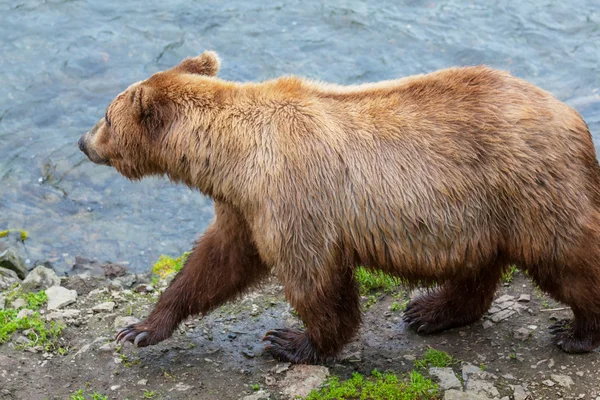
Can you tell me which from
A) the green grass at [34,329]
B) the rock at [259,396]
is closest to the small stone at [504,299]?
the rock at [259,396]

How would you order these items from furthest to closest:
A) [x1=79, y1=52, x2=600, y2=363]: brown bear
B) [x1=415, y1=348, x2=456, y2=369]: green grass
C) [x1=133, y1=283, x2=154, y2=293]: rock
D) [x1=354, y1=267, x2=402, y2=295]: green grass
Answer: [x1=133, y1=283, x2=154, y2=293]: rock, [x1=354, y1=267, x2=402, y2=295]: green grass, [x1=415, y1=348, x2=456, y2=369]: green grass, [x1=79, y1=52, x2=600, y2=363]: brown bear

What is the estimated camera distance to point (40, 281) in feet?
24.1

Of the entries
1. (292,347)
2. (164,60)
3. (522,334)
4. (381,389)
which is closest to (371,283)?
(292,347)

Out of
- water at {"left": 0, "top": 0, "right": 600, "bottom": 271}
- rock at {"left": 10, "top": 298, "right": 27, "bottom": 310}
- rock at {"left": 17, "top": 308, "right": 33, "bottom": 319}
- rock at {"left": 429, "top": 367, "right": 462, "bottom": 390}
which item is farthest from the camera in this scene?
water at {"left": 0, "top": 0, "right": 600, "bottom": 271}

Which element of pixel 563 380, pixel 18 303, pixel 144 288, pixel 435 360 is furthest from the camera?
pixel 144 288

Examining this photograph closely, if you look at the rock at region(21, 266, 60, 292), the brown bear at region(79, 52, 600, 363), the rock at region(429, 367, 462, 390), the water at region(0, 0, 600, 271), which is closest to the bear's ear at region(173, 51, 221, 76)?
the brown bear at region(79, 52, 600, 363)

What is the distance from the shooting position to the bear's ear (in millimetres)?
6070

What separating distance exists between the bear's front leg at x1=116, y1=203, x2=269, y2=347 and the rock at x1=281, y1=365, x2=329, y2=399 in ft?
2.28

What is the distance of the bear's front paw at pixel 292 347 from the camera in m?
5.96

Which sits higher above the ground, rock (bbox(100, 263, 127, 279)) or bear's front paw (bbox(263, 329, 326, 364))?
bear's front paw (bbox(263, 329, 326, 364))

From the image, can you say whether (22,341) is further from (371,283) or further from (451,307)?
(451,307)

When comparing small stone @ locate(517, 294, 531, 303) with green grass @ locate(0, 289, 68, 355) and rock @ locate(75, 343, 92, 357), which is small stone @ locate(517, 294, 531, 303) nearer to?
rock @ locate(75, 343, 92, 357)

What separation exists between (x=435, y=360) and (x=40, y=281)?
134 inches

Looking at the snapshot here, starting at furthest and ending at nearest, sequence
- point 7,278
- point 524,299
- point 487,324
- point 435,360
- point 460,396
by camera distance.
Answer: point 7,278 → point 524,299 → point 487,324 → point 435,360 → point 460,396
